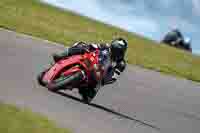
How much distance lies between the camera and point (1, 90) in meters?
13.4

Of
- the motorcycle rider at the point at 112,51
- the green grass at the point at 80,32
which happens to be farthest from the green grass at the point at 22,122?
the green grass at the point at 80,32

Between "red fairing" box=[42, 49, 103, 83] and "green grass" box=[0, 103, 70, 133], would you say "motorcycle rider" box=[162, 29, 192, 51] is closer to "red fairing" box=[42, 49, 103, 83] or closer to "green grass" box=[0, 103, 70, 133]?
"red fairing" box=[42, 49, 103, 83]

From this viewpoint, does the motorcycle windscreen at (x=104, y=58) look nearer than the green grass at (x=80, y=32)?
Yes

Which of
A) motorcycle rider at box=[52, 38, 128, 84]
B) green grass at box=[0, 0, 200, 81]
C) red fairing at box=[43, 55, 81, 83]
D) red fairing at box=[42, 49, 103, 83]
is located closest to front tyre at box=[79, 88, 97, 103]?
motorcycle rider at box=[52, 38, 128, 84]

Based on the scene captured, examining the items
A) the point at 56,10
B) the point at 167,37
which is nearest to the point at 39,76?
the point at 56,10

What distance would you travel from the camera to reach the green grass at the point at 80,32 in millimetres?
23000

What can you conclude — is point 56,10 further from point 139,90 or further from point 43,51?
point 139,90

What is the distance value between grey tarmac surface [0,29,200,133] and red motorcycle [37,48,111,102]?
24 centimetres

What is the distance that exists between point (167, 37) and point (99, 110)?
20.3 meters

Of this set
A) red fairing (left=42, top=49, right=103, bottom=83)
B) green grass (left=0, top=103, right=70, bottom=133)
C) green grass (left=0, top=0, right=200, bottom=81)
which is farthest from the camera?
green grass (left=0, top=0, right=200, bottom=81)

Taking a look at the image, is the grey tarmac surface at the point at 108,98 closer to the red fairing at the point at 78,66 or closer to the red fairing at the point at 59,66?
the red fairing at the point at 59,66

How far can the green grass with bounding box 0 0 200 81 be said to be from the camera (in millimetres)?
23000

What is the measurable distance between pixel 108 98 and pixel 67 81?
2.35 meters

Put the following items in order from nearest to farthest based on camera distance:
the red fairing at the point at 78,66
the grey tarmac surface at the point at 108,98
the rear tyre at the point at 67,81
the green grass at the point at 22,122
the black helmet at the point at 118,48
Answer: the green grass at the point at 22,122 < the grey tarmac surface at the point at 108,98 < the rear tyre at the point at 67,81 < the red fairing at the point at 78,66 < the black helmet at the point at 118,48
